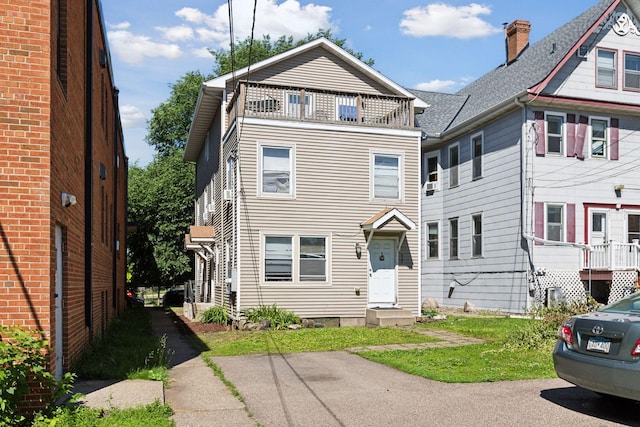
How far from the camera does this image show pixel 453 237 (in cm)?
2522

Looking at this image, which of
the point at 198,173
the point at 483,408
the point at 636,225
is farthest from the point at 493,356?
the point at 198,173

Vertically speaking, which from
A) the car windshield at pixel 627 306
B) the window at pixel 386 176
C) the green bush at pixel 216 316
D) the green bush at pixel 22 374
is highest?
the window at pixel 386 176

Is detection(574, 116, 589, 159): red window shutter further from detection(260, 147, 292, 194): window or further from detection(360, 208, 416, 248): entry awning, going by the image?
detection(260, 147, 292, 194): window

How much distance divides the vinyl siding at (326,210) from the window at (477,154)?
4554mm

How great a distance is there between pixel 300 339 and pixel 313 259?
400 centimetres

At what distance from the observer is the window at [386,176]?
19.6 meters

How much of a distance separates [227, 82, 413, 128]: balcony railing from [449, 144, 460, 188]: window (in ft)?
18.2

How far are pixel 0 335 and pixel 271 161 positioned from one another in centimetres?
1260

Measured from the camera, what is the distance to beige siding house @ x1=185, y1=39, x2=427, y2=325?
18234mm

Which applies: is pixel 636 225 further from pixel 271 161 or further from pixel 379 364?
pixel 379 364

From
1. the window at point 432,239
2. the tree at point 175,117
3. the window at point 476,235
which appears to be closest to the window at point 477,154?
the window at point 476,235

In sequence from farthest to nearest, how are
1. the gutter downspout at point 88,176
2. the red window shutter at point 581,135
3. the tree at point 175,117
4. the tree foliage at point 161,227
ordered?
the tree at point 175,117 < the tree foliage at point 161,227 < the red window shutter at point 581,135 < the gutter downspout at point 88,176

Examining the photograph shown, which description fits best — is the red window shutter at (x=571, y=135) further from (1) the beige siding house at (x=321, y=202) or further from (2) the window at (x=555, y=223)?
(1) the beige siding house at (x=321, y=202)

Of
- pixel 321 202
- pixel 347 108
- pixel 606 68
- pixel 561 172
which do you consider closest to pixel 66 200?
pixel 321 202
